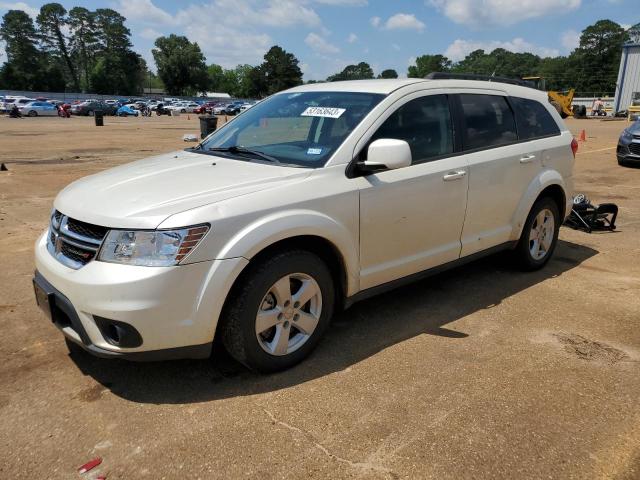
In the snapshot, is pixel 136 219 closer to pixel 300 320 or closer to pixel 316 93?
pixel 300 320

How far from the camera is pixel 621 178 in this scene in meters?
11.4

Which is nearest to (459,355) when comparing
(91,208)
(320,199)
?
(320,199)

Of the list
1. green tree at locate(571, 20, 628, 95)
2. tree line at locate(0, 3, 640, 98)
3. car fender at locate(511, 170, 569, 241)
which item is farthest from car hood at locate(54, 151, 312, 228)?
green tree at locate(571, 20, 628, 95)

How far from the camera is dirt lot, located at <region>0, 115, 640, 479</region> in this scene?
247 centimetres

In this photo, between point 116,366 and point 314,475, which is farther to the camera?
point 116,366

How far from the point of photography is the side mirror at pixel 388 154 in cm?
325

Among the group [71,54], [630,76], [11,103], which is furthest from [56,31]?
[630,76]

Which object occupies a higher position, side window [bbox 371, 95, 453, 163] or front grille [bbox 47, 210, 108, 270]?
side window [bbox 371, 95, 453, 163]

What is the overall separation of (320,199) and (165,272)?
1044mm

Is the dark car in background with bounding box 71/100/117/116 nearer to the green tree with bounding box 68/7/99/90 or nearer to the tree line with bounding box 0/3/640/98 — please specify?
the tree line with bounding box 0/3/640/98

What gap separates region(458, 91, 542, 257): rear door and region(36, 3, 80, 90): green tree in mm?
124569

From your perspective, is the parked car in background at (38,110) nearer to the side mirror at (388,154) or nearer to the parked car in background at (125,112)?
the parked car in background at (125,112)

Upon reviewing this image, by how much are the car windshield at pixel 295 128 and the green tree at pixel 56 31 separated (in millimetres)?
123894

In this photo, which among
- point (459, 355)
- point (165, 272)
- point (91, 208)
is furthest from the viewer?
point (459, 355)
